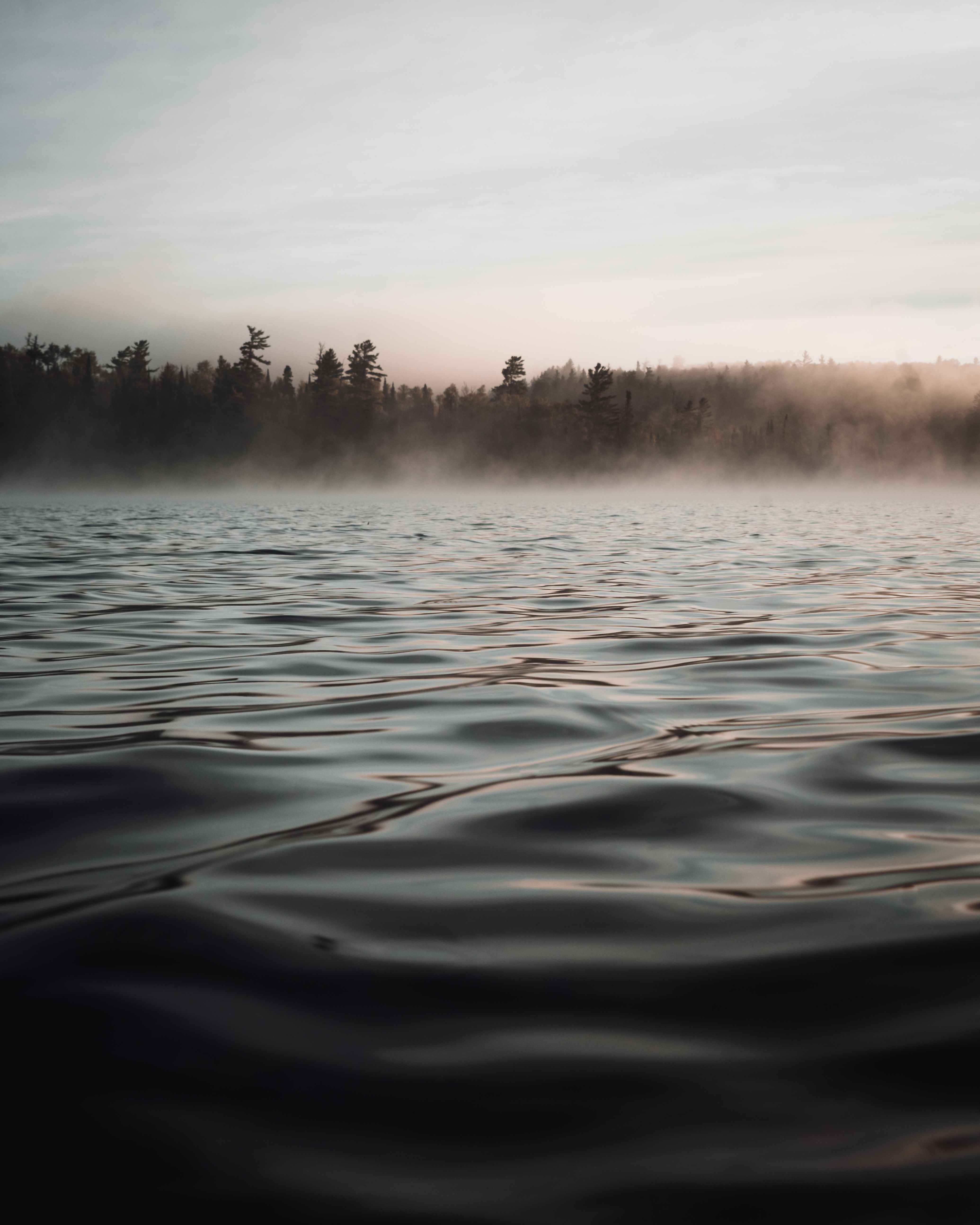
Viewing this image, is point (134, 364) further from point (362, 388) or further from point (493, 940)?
point (493, 940)

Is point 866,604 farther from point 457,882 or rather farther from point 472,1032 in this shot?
point 472,1032

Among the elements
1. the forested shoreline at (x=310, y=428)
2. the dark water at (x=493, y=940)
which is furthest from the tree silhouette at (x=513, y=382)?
the dark water at (x=493, y=940)

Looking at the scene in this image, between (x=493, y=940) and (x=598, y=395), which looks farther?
(x=598, y=395)

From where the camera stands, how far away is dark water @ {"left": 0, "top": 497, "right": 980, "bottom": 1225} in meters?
1.33

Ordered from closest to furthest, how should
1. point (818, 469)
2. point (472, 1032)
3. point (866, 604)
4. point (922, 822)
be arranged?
1. point (472, 1032)
2. point (922, 822)
3. point (866, 604)
4. point (818, 469)

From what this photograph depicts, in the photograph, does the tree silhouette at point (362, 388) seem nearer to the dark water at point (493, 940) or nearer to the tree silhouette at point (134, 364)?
the tree silhouette at point (134, 364)

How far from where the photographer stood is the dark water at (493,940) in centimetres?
133

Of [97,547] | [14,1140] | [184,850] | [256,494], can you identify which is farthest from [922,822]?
[256,494]

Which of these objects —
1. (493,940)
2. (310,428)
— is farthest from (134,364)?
(493,940)

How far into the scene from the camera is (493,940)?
209 centimetres

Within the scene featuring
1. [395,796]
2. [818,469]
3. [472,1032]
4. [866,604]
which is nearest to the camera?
[472,1032]

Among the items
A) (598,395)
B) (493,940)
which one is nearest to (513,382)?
(598,395)

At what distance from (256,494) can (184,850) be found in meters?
86.2

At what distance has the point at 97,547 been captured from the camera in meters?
17.7
